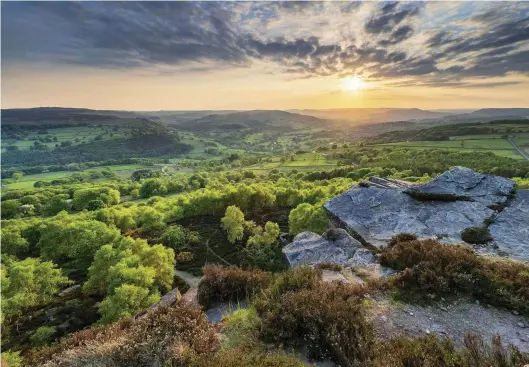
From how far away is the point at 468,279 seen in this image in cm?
1112

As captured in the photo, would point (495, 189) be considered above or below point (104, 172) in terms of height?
above

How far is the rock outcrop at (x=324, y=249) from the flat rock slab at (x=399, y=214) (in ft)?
5.31

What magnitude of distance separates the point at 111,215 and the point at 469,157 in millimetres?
114928

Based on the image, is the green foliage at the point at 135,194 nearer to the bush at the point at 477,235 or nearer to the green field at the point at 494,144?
the bush at the point at 477,235

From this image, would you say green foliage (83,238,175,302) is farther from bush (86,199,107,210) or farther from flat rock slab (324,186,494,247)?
bush (86,199,107,210)

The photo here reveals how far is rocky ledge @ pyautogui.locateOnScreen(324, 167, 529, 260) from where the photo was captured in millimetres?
18609

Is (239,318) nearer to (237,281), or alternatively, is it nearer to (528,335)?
(237,281)

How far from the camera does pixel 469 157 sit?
330 ft

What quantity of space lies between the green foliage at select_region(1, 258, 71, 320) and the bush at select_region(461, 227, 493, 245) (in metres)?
42.2

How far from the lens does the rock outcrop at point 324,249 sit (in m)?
18.8

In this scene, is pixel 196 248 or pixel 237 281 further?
pixel 196 248

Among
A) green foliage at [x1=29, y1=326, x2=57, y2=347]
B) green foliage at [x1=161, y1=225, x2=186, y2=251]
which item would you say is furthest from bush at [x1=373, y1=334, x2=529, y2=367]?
green foliage at [x1=161, y1=225, x2=186, y2=251]

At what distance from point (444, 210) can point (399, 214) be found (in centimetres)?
327

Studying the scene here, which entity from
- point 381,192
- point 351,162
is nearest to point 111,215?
point 381,192
